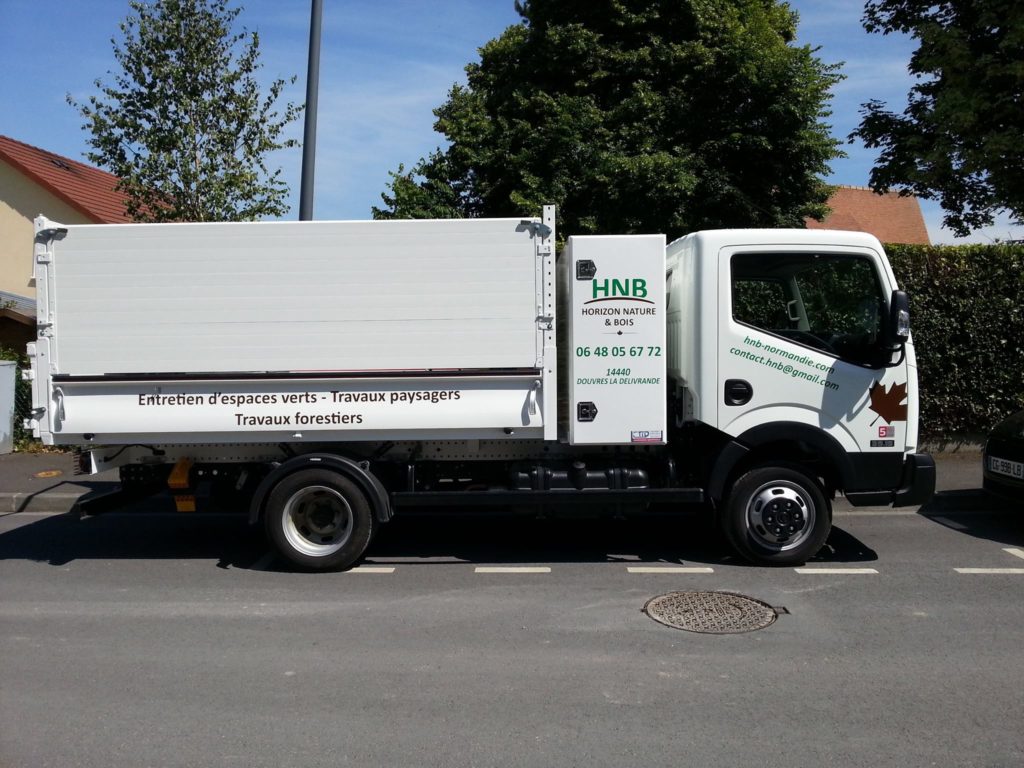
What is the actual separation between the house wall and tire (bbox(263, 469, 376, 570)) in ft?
57.1

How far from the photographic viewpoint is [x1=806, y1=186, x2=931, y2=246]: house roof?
38656mm

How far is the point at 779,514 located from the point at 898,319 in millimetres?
1634

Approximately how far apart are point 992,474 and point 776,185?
24.4 feet

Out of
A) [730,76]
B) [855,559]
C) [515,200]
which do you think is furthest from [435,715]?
[730,76]

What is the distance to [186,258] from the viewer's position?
6.28 meters

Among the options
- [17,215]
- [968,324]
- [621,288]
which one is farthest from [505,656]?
[17,215]

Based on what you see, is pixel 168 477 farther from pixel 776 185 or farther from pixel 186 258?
pixel 776 185

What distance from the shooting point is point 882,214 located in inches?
1588

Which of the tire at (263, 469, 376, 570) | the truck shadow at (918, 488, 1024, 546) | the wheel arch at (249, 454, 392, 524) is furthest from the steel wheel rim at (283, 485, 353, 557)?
the truck shadow at (918, 488, 1024, 546)

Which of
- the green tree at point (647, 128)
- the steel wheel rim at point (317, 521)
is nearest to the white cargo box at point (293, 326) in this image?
the steel wheel rim at point (317, 521)

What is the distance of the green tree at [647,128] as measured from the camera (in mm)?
13633

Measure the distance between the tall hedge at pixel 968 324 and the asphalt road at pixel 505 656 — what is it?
438cm

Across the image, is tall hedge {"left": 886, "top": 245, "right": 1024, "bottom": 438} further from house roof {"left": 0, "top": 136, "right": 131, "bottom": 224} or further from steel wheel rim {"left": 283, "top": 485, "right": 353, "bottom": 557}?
house roof {"left": 0, "top": 136, "right": 131, "bottom": 224}

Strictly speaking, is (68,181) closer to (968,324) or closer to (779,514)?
(968,324)
